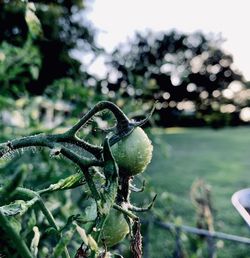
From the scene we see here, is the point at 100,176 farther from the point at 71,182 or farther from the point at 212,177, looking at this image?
the point at 212,177

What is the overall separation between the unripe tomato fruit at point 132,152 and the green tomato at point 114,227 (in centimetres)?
7

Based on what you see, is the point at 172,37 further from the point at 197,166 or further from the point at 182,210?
the point at 182,210

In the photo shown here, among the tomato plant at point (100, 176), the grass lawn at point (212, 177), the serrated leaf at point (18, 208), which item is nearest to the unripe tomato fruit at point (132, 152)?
the tomato plant at point (100, 176)

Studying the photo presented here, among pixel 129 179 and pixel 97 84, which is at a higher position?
pixel 129 179

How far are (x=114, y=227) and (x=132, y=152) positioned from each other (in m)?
0.11

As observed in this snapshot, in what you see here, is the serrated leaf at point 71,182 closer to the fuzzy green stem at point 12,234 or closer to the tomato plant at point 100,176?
the tomato plant at point 100,176

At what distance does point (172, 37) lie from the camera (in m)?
27.1

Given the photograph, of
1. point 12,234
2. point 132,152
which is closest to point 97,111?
point 132,152

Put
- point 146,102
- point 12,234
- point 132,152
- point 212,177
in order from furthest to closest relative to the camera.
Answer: point 212,177
point 146,102
point 132,152
point 12,234

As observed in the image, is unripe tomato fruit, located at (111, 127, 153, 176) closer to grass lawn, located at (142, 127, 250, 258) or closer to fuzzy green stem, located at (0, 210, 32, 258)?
fuzzy green stem, located at (0, 210, 32, 258)

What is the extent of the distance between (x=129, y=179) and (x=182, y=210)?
22.5 feet

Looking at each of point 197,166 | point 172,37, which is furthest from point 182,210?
point 172,37

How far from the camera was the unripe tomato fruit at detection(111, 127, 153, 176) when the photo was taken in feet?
2.01

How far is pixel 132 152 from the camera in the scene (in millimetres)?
612
